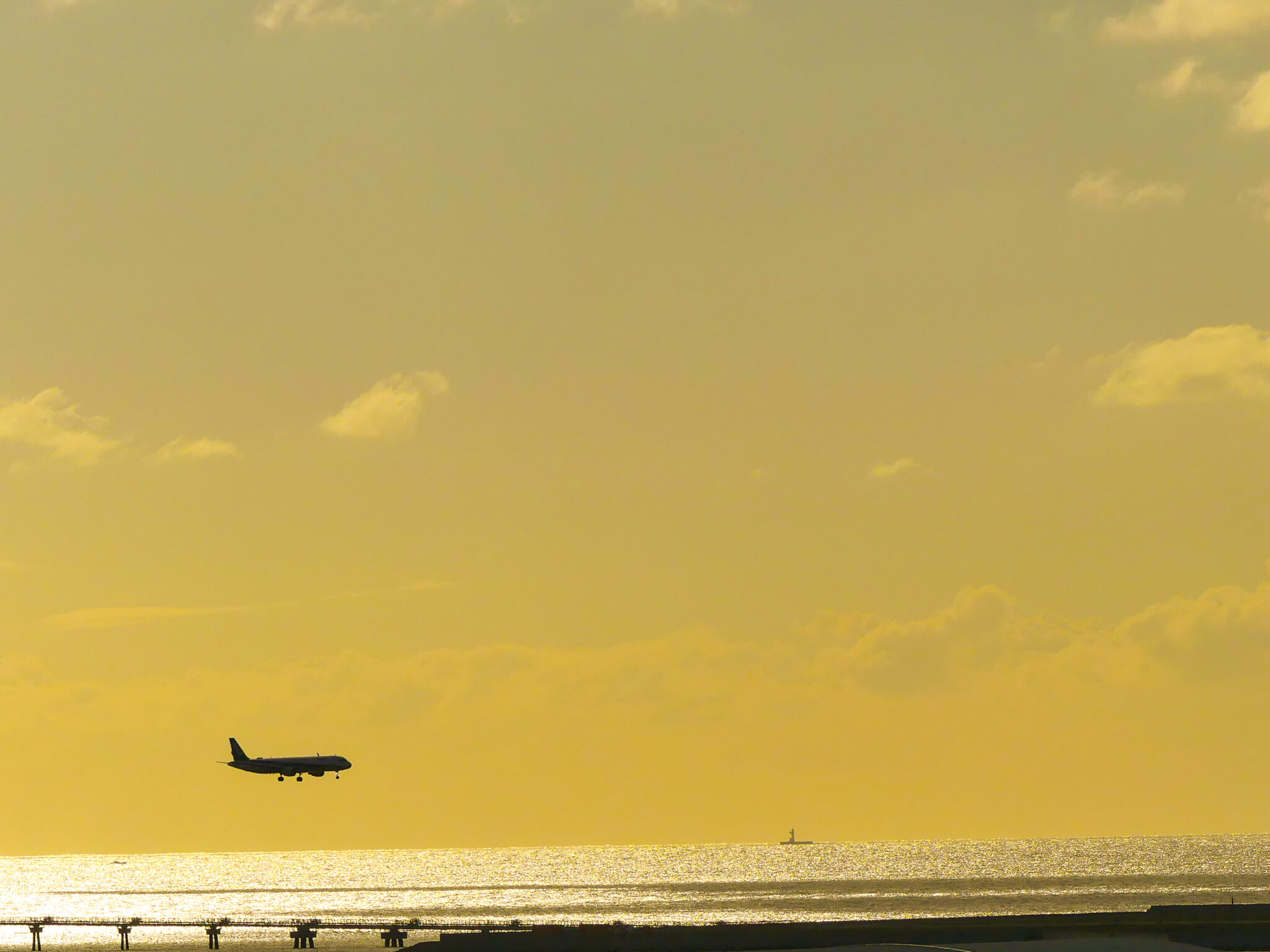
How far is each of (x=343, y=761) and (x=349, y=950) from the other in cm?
3997

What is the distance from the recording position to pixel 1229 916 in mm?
104375

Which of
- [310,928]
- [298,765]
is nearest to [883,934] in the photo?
[310,928]

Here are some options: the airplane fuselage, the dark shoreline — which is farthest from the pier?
the airplane fuselage

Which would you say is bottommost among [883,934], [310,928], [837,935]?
[837,935]

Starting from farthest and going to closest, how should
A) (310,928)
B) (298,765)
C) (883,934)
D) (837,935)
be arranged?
1. (298,765)
2. (310,928)
3. (883,934)
4. (837,935)

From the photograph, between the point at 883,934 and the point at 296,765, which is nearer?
the point at 883,934

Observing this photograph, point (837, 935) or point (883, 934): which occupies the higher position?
point (883, 934)

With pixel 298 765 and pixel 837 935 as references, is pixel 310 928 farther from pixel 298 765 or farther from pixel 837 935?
pixel 837 935

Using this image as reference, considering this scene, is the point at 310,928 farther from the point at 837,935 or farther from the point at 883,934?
the point at 883,934

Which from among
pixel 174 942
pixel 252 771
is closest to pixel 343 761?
pixel 252 771

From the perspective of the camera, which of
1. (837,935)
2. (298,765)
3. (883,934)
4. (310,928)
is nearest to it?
(837,935)

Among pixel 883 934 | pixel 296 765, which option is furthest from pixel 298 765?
pixel 883 934

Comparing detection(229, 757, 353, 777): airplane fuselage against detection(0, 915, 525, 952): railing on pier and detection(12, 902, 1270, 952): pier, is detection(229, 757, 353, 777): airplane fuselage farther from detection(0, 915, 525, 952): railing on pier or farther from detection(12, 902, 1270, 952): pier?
detection(12, 902, 1270, 952): pier

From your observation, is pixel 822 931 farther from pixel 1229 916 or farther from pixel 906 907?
pixel 906 907
